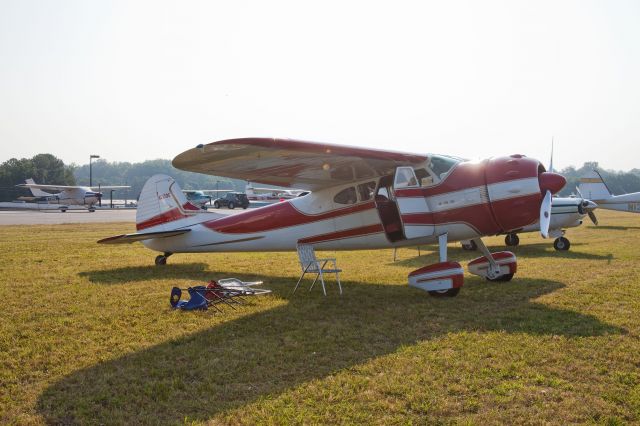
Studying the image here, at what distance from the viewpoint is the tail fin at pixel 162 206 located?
1152 cm

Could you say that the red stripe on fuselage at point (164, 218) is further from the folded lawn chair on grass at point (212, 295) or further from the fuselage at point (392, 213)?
the folded lawn chair on grass at point (212, 295)

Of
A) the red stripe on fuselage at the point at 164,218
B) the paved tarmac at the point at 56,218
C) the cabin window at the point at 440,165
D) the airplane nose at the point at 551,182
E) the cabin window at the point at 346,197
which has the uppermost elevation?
the cabin window at the point at 440,165

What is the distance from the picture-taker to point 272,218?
1011 cm

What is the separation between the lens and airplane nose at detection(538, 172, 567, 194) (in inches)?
300

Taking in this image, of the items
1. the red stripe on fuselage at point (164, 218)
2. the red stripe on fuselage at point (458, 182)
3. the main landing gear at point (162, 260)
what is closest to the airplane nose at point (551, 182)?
the red stripe on fuselage at point (458, 182)

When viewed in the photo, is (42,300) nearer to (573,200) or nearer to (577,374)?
(577,374)

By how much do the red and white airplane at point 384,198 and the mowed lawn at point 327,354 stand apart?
883mm

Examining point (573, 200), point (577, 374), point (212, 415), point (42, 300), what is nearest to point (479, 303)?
point (577, 374)

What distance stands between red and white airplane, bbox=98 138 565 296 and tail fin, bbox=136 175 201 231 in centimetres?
135

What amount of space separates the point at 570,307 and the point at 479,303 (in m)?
1.22

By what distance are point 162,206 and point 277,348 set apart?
7.38 meters

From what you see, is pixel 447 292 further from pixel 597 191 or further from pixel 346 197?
pixel 597 191

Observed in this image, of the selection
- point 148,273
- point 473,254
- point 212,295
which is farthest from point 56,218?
point 212,295

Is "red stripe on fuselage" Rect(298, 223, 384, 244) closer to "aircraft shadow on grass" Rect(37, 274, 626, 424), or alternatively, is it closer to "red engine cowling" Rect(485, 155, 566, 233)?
"aircraft shadow on grass" Rect(37, 274, 626, 424)
